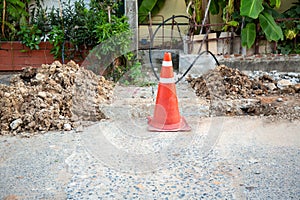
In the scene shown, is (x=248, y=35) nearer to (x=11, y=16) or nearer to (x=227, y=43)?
(x=227, y=43)

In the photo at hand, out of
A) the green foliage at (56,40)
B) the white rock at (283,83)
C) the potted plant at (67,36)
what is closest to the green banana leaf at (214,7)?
the potted plant at (67,36)

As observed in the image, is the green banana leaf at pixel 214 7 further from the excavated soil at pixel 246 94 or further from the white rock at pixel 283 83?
the white rock at pixel 283 83

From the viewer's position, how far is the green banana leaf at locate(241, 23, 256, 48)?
23.2ft

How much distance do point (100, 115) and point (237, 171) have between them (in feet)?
6.17

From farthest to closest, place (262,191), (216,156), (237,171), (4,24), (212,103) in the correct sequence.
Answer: (4,24) → (212,103) → (216,156) → (237,171) → (262,191)

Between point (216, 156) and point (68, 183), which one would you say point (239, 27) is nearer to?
point (216, 156)

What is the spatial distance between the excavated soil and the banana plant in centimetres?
138

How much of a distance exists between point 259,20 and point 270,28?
395mm

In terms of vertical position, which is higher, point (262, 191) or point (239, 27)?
point (239, 27)

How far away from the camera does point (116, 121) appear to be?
420 centimetres

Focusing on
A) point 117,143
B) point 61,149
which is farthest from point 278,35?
point 61,149

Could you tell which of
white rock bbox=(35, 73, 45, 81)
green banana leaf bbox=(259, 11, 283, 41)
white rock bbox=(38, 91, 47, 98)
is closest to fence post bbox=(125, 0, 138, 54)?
white rock bbox=(35, 73, 45, 81)

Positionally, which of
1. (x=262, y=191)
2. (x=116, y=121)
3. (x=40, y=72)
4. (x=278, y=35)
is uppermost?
(x=278, y=35)

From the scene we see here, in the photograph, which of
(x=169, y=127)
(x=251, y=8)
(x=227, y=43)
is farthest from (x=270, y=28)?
(x=169, y=127)
